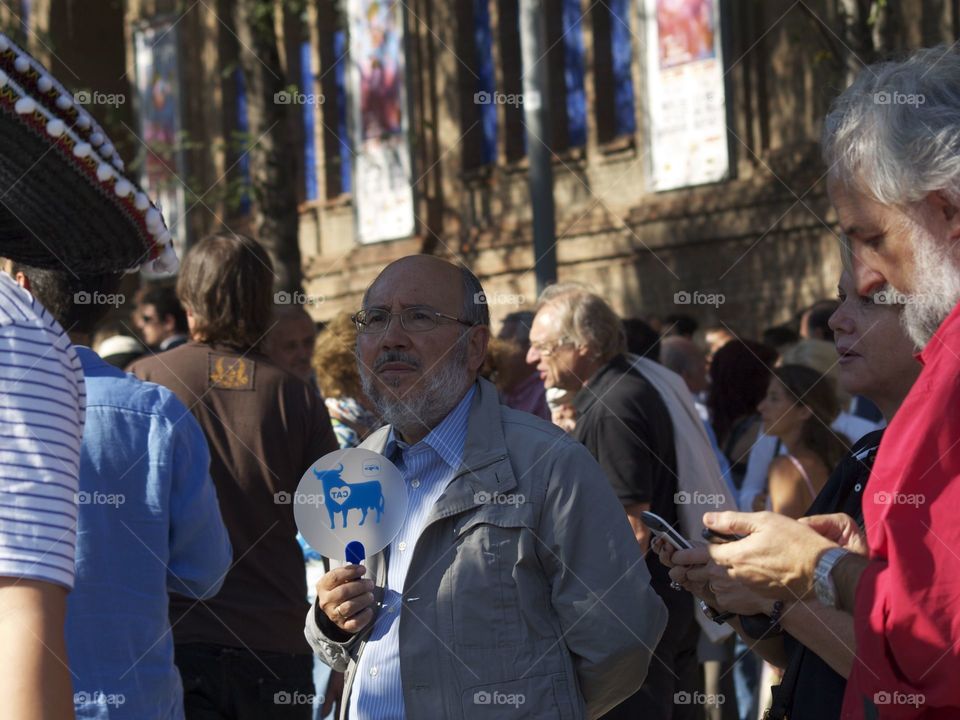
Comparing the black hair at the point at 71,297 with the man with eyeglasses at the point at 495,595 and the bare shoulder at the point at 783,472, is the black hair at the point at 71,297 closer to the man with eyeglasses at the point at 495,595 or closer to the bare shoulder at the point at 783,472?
the man with eyeglasses at the point at 495,595

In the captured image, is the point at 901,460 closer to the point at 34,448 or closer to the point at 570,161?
the point at 34,448

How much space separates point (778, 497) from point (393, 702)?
117 inches

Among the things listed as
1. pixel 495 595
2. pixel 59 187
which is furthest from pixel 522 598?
pixel 59 187

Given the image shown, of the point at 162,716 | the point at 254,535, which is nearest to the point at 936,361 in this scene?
the point at 162,716

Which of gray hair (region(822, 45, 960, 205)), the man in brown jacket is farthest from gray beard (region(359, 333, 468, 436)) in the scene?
gray hair (region(822, 45, 960, 205))

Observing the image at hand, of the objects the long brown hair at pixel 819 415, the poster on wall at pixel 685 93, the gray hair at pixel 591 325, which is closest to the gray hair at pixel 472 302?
the gray hair at pixel 591 325

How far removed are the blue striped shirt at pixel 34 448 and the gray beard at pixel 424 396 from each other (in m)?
1.64

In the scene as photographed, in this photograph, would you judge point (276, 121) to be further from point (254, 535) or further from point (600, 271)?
point (254, 535)

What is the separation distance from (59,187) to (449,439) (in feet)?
5.14

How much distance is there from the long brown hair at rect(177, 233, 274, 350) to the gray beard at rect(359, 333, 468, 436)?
1.43 meters

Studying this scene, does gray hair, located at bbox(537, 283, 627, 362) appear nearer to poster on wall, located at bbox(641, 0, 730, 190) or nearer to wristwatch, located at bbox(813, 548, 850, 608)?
wristwatch, located at bbox(813, 548, 850, 608)

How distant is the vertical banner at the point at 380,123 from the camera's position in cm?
1891

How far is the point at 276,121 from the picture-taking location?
12797 millimetres

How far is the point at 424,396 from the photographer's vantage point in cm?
367
